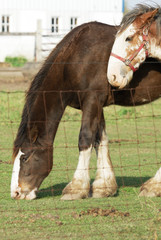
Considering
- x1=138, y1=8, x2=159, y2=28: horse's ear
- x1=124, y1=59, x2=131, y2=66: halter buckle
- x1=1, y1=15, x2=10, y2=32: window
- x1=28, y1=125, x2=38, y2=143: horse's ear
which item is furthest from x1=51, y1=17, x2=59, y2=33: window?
x1=124, y1=59, x2=131, y2=66: halter buckle

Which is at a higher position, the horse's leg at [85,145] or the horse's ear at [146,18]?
the horse's ear at [146,18]

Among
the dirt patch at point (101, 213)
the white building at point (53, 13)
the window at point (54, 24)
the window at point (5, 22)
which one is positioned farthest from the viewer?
the window at point (54, 24)

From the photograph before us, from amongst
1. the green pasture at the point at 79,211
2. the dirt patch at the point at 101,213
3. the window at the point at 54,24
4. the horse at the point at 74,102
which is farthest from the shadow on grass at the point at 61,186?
the window at the point at 54,24

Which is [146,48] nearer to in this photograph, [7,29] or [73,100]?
[73,100]

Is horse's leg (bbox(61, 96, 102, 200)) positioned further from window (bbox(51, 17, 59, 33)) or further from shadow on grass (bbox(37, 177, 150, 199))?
window (bbox(51, 17, 59, 33))

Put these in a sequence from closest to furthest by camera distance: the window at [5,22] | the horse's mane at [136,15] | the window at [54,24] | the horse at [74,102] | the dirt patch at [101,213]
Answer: the dirt patch at [101,213] < the horse's mane at [136,15] < the horse at [74,102] < the window at [5,22] < the window at [54,24]

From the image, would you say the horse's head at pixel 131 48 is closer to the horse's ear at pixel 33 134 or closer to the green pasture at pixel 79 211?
the green pasture at pixel 79 211

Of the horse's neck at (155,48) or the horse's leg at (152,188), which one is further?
the horse's leg at (152,188)

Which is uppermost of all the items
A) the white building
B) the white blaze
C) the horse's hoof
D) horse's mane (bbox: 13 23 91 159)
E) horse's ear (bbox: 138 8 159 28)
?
the white building

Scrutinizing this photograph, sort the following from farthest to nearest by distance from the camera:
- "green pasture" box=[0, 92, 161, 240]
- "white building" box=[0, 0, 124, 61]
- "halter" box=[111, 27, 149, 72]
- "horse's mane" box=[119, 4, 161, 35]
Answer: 1. "white building" box=[0, 0, 124, 61]
2. "horse's mane" box=[119, 4, 161, 35]
3. "halter" box=[111, 27, 149, 72]
4. "green pasture" box=[0, 92, 161, 240]

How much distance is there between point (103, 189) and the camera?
653cm

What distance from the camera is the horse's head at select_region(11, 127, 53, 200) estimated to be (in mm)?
6184

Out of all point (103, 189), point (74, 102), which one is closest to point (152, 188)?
point (103, 189)

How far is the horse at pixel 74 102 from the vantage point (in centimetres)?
630
